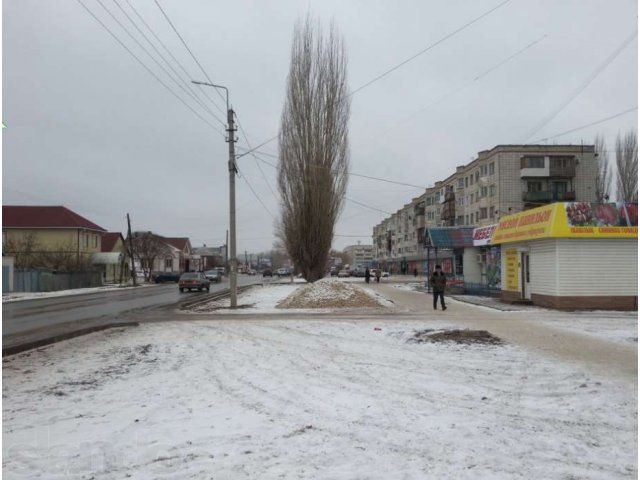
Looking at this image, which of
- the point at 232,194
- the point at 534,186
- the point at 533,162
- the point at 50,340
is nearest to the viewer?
the point at 50,340

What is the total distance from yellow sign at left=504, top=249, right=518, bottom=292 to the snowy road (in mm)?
13564

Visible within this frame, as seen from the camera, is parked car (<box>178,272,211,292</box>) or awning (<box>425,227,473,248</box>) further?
parked car (<box>178,272,211,292</box>)

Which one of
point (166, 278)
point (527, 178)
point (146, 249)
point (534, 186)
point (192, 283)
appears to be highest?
point (527, 178)

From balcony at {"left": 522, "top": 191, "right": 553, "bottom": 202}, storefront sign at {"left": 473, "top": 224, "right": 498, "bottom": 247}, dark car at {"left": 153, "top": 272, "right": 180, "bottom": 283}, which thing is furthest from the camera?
dark car at {"left": 153, "top": 272, "right": 180, "bottom": 283}

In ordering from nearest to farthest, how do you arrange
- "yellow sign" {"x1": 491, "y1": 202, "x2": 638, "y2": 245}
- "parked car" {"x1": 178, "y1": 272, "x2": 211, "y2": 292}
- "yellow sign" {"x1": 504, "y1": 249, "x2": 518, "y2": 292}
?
1. "yellow sign" {"x1": 491, "y1": 202, "x2": 638, "y2": 245}
2. "yellow sign" {"x1": 504, "y1": 249, "x2": 518, "y2": 292}
3. "parked car" {"x1": 178, "y1": 272, "x2": 211, "y2": 292}

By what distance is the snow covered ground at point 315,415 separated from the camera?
4.38 metres

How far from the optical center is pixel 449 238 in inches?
1231

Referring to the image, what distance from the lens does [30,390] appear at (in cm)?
717

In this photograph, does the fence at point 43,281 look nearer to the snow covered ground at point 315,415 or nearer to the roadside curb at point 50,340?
the roadside curb at point 50,340

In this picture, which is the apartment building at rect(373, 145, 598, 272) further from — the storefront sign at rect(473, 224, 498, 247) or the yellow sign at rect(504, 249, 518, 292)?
the yellow sign at rect(504, 249, 518, 292)

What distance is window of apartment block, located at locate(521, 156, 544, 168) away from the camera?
61.7m

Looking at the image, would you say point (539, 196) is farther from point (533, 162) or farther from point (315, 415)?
point (315, 415)

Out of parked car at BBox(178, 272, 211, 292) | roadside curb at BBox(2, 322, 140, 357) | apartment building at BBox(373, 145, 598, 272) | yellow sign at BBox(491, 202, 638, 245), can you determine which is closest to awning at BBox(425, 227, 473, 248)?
yellow sign at BBox(491, 202, 638, 245)

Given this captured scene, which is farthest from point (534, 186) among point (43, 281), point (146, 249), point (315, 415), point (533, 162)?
point (315, 415)
